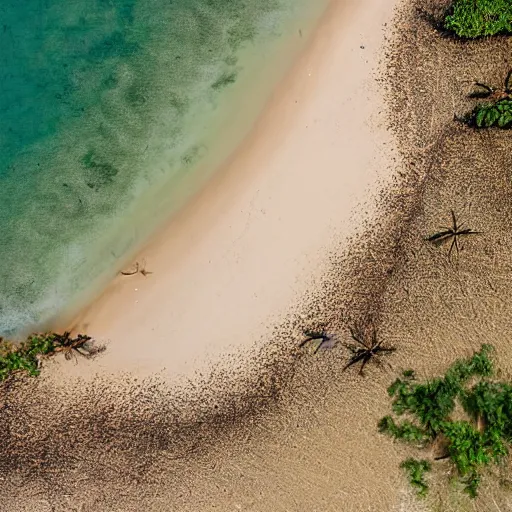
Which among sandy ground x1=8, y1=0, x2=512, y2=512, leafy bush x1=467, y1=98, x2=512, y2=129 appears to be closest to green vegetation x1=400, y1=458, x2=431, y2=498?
sandy ground x1=8, y1=0, x2=512, y2=512

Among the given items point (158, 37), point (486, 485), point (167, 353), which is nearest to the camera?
point (486, 485)

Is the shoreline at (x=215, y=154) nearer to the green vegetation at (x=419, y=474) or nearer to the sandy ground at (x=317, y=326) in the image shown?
the sandy ground at (x=317, y=326)

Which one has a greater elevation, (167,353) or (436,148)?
(436,148)

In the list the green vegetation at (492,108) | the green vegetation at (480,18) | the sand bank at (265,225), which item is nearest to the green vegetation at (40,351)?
the sand bank at (265,225)

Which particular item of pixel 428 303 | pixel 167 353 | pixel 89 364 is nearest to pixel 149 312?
pixel 167 353

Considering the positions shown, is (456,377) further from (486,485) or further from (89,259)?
(89,259)

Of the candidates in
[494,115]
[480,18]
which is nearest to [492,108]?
[494,115]
